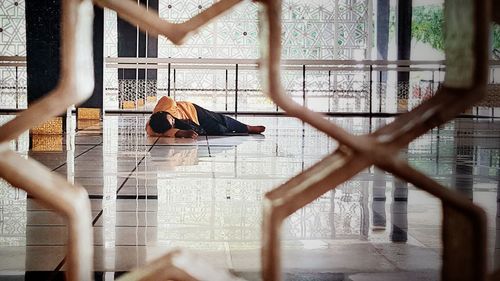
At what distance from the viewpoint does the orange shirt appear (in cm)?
554

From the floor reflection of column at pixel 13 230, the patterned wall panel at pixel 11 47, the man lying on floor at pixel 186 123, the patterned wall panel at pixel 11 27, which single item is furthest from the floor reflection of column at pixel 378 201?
the patterned wall panel at pixel 11 27

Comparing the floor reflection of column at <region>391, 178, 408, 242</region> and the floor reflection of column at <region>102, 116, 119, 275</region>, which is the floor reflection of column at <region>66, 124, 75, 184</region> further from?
the floor reflection of column at <region>391, 178, 408, 242</region>

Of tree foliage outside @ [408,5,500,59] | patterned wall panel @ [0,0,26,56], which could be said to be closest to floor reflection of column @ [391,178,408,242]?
patterned wall panel @ [0,0,26,56]

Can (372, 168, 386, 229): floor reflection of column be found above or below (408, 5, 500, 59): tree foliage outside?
below

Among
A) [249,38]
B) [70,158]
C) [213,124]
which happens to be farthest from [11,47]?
[70,158]

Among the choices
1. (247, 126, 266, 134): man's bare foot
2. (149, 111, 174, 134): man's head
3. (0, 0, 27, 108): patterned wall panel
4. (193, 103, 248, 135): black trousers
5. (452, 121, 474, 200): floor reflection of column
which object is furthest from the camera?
(0, 0, 27, 108): patterned wall panel

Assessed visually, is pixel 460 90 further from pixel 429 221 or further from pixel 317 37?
pixel 317 37

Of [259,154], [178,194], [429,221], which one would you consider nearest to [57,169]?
[178,194]

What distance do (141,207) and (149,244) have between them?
591 mm

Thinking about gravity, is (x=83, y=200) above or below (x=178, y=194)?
above

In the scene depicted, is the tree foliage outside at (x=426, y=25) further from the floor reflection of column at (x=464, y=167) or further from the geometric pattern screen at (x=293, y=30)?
the floor reflection of column at (x=464, y=167)

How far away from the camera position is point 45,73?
5.12 m

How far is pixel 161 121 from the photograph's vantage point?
5.54 metres

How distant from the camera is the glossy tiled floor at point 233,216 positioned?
1.51 meters
